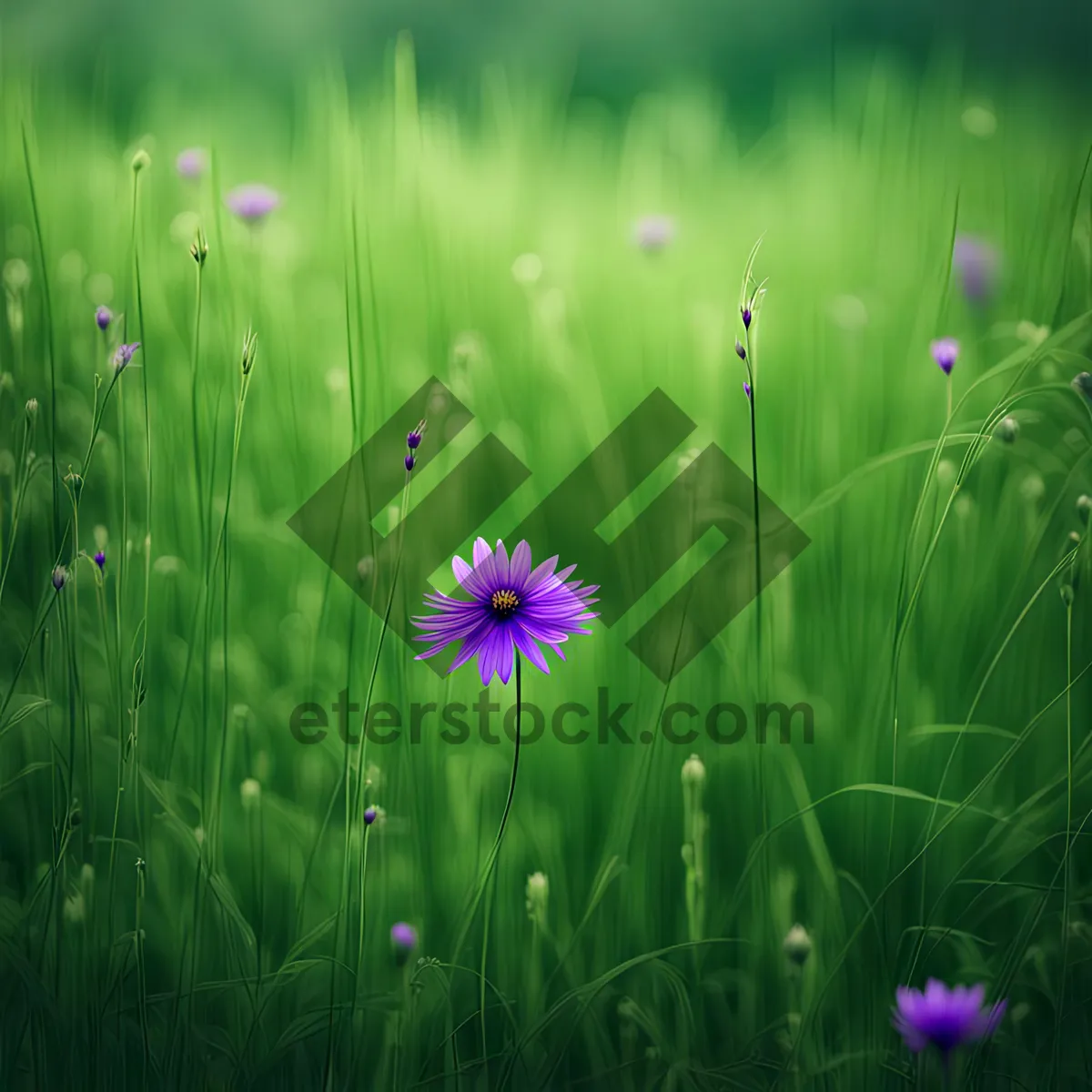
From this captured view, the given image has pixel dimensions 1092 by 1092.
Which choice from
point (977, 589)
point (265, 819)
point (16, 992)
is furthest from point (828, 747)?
point (16, 992)

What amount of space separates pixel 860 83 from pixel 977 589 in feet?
1.44

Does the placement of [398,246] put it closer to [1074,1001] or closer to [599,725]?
[599,725]

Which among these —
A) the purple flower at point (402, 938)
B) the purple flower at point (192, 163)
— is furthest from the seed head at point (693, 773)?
the purple flower at point (192, 163)

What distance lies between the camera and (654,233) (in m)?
0.86

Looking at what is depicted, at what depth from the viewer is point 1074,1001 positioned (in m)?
0.85

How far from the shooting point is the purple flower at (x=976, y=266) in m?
0.85

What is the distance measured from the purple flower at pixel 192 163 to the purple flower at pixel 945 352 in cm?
65

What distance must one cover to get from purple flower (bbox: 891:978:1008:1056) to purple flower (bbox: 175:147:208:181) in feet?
3.04

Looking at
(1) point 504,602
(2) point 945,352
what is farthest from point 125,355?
(2) point 945,352

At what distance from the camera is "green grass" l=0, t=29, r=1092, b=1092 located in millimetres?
848

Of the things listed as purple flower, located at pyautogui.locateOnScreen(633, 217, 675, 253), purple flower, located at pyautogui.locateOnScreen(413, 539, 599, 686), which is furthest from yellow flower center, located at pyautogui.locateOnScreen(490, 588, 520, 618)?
purple flower, located at pyautogui.locateOnScreen(633, 217, 675, 253)

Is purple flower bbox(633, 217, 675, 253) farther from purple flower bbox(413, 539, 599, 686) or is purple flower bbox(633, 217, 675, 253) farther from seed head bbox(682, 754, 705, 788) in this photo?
seed head bbox(682, 754, 705, 788)

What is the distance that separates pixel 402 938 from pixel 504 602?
31cm

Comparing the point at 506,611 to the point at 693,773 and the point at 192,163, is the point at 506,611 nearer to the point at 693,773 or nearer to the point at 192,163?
the point at 693,773
